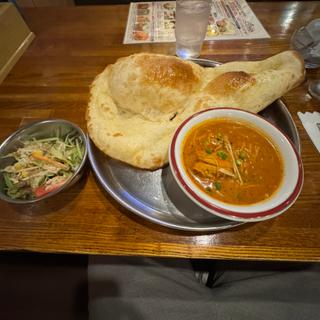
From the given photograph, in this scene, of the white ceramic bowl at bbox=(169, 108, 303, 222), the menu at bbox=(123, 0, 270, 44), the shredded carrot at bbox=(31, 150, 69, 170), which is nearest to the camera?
the white ceramic bowl at bbox=(169, 108, 303, 222)

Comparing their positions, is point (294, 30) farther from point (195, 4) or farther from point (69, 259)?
point (69, 259)

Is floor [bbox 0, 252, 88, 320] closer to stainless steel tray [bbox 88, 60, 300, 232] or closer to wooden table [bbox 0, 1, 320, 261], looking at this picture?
wooden table [bbox 0, 1, 320, 261]

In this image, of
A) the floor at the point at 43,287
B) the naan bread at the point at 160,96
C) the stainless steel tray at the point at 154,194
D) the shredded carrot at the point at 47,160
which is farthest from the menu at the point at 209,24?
the floor at the point at 43,287

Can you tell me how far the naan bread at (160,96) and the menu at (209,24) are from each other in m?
0.59

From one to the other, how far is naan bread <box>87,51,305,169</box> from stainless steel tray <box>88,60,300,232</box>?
→ 9cm

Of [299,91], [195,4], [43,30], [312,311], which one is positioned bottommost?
[312,311]

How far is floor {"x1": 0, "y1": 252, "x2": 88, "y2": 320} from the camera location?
864 mm

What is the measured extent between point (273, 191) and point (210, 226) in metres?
0.20

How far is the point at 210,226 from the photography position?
676 mm

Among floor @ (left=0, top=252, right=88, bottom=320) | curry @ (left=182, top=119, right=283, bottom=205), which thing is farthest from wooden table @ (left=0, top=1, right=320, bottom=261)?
floor @ (left=0, top=252, right=88, bottom=320)

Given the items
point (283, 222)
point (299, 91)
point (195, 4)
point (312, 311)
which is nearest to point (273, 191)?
point (283, 222)

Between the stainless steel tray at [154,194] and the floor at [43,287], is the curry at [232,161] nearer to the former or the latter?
the stainless steel tray at [154,194]

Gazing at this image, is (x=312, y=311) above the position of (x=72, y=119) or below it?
below

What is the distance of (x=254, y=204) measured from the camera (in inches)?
22.3
